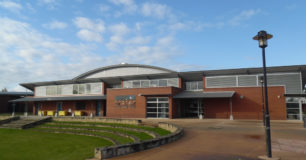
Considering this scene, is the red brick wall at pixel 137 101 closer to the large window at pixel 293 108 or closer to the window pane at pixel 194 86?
the window pane at pixel 194 86

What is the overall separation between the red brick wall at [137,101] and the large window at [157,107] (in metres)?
0.54

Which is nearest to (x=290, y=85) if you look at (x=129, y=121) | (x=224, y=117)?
(x=224, y=117)

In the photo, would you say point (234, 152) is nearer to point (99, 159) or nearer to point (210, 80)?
point (99, 159)

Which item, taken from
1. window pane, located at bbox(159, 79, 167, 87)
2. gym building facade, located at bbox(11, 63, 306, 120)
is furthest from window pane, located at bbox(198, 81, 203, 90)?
window pane, located at bbox(159, 79, 167, 87)

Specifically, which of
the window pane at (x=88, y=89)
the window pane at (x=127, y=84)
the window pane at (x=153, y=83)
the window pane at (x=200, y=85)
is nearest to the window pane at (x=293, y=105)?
the window pane at (x=200, y=85)

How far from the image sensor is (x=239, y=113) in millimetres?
24219

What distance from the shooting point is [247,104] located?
24.1 metres

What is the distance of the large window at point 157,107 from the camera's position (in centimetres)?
2578

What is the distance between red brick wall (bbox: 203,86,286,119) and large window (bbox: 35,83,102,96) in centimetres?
1774

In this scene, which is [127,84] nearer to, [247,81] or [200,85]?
[200,85]

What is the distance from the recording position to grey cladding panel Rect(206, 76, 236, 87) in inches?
997

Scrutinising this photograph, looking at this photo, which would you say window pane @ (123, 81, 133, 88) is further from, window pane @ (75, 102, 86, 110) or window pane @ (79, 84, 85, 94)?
window pane @ (79, 84, 85, 94)

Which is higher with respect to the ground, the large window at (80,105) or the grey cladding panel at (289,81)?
the grey cladding panel at (289,81)

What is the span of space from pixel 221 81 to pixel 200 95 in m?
3.27
